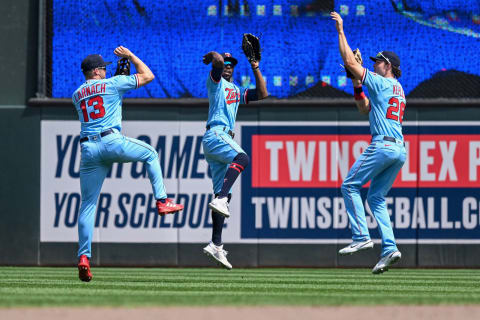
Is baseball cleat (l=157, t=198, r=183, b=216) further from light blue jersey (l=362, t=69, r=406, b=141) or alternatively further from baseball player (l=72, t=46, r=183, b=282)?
light blue jersey (l=362, t=69, r=406, b=141)

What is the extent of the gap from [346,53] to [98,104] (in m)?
2.20

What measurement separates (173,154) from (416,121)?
10.2 feet

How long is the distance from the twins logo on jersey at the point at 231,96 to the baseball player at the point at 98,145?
1189 mm

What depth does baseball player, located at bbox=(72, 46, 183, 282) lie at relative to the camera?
8109 mm

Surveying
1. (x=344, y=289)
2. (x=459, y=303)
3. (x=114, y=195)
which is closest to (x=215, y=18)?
(x=114, y=195)

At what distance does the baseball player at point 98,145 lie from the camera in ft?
26.6

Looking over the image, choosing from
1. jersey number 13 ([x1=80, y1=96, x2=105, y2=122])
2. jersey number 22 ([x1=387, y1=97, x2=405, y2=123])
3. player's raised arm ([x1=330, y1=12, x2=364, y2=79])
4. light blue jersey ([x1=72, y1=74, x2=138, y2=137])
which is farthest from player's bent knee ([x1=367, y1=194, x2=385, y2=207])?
jersey number 13 ([x1=80, y1=96, x2=105, y2=122])

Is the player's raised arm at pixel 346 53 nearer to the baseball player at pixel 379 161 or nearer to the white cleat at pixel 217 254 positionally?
the baseball player at pixel 379 161

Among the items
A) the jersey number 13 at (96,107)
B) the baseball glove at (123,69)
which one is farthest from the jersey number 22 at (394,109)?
the jersey number 13 at (96,107)

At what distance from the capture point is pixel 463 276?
1007 centimetres

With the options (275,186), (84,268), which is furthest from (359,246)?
(275,186)

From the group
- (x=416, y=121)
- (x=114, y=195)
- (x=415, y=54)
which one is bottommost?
(x=114, y=195)

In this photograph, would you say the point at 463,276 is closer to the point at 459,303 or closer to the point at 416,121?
the point at 416,121

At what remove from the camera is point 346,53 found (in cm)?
834
